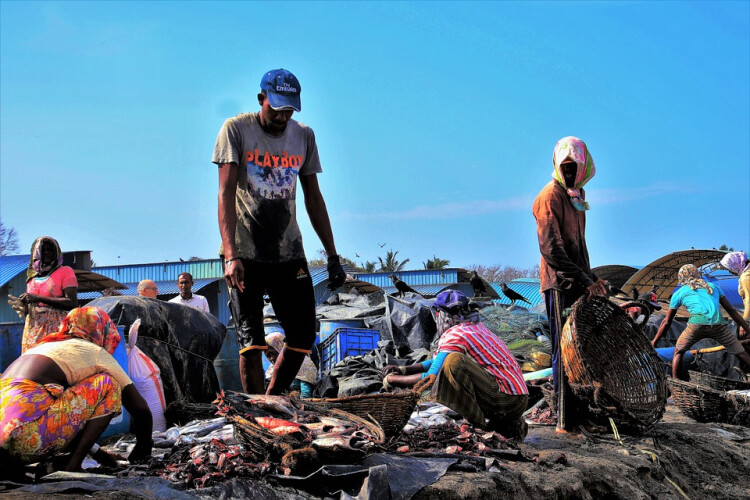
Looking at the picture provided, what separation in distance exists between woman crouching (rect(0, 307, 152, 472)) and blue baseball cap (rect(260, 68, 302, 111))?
1665 mm

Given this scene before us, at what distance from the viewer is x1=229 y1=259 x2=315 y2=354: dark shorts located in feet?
16.8

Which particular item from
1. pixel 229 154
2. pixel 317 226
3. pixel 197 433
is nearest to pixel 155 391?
pixel 197 433

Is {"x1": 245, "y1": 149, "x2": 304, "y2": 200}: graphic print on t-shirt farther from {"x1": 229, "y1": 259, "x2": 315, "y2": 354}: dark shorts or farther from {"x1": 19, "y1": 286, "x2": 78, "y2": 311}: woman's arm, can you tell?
{"x1": 19, "y1": 286, "x2": 78, "y2": 311}: woman's arm

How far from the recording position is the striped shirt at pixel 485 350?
18.0ft

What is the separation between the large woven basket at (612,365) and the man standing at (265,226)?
2120 mm

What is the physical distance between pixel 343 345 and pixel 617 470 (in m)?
6.87

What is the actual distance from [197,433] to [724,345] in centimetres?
726

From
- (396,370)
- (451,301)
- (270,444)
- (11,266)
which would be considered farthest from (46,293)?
(11,266)

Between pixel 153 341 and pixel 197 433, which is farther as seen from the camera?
pixel 153 341

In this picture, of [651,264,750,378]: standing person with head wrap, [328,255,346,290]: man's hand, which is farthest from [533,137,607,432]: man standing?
[651,264,750,378]: standing person with head wrap

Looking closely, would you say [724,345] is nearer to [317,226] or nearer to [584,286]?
[584,286]

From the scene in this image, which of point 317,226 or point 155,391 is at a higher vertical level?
point 317,226

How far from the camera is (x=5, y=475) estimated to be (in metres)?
3.80

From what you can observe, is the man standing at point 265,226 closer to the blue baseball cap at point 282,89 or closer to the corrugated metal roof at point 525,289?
the blue baseball cap at point 282,89
